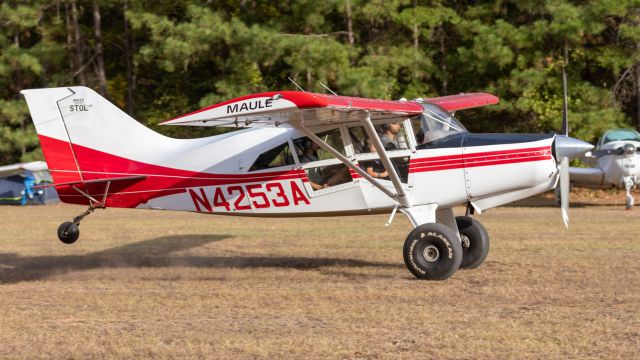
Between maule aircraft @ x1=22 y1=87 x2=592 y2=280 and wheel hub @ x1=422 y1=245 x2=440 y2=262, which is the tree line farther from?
wheel hub @ x1=422 y1=245 x2=440 y2=262

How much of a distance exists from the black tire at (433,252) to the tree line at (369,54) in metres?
15.3

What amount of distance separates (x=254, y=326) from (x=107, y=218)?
570 inches

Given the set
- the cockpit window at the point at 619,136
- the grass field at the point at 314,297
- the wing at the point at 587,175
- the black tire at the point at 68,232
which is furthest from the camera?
the cockpit window at the point at 619,136

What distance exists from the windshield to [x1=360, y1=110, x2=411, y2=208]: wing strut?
584 mm

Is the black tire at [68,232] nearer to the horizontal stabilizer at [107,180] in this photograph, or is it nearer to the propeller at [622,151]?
the horizontal stabilizer at [107,180]

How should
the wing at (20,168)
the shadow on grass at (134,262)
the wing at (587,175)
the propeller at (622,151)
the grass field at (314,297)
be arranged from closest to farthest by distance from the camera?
the grass field at (314,297) < the shadow on grass at (134,262) < the propeller at (622,151) < the wing at (587,175) < the wing at (20,168)

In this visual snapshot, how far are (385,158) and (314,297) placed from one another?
205cm

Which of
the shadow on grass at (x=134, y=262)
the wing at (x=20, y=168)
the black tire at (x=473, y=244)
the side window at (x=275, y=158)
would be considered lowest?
the wing at (x=20, y=168)

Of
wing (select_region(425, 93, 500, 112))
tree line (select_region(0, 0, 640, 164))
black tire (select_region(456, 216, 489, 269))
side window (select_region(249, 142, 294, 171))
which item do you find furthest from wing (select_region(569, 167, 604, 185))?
side window (select_region(249, 142, 294, 171))

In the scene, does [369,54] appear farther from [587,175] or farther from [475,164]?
[475,164]

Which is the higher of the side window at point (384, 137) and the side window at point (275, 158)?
the side window at point (384, 137)

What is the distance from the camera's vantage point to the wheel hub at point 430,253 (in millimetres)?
10258

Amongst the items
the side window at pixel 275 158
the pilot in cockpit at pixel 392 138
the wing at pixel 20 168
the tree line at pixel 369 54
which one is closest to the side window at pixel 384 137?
the pilot in cockpit at pixel 392 138

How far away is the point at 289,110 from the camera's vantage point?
29.7ft
